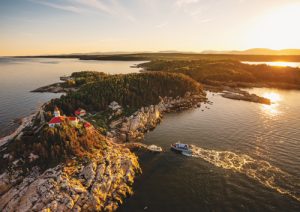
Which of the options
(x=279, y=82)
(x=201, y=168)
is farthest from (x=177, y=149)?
(x=279, y=82)

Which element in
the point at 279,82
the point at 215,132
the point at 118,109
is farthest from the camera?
the point at 279,82

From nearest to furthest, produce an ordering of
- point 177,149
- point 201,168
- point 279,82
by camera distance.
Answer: point 201,168 < point 177,149 < point 279,82

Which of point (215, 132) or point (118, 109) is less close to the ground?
point (118, 109)

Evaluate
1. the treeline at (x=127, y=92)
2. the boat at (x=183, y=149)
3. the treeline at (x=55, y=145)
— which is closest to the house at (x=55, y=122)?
the treeline at (x=55, y=145)

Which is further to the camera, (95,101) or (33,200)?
(95,101)

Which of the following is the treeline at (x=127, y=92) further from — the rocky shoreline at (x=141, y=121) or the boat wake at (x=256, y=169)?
the boat wake at (x=256, y=169)

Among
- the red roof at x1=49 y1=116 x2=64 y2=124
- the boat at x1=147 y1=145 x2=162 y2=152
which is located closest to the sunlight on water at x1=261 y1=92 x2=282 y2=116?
the boat at x1=147 y1=145 x2=162 y2=152

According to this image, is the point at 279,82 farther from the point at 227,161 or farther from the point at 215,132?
the point at 227,161
